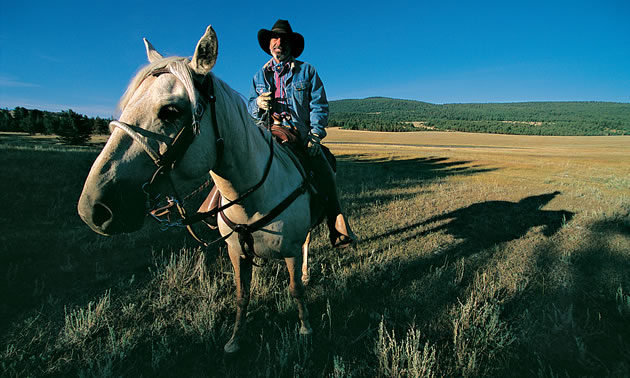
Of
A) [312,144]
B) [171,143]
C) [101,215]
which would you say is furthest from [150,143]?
[312,144]

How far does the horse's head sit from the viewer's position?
1333 millimetres

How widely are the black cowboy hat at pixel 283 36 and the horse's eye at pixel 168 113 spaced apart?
88.0 inches

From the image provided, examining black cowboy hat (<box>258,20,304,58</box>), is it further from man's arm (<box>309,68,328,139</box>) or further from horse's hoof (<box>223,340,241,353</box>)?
horse's hoof (<box>223,340,241,353</box>)

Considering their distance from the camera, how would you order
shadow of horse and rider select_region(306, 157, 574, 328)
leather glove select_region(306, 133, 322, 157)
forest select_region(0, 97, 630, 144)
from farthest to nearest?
forest select_region(0, 97, 630, 144), shadow of horse and rider select_region(306, 157, 574, 328), leather glove select_region(306, 133, 322, 157)

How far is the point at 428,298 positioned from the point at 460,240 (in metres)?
3.11

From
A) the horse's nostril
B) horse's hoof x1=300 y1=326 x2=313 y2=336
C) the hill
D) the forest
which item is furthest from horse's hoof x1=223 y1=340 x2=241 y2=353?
the hill

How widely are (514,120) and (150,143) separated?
7051 inches

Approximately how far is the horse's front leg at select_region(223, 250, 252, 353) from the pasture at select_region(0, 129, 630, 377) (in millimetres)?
129

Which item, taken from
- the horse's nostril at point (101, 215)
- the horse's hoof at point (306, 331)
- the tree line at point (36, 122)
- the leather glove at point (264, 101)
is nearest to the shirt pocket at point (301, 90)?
the leather glove at point (264, 101)

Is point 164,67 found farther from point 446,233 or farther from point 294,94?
point 446,233

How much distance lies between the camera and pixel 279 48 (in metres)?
3.24

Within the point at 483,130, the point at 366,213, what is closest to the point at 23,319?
the point at 366,213

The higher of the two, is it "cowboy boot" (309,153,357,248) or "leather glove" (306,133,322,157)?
"leather glove" (306,133,322,157)

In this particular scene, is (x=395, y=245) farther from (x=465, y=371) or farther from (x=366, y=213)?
(x=465, y=371)
